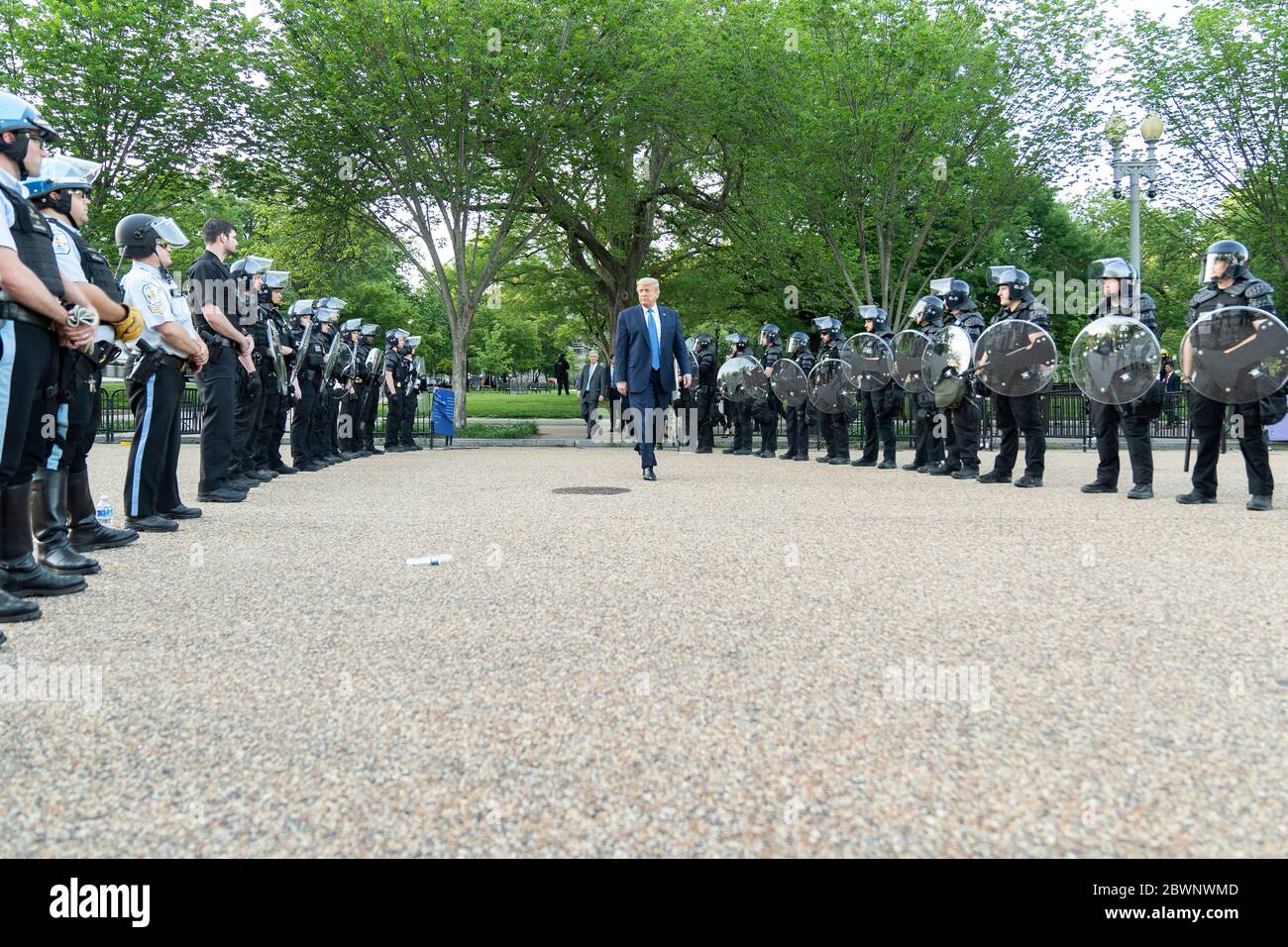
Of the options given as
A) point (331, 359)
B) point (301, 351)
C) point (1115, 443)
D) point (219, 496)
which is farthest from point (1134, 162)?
point (219, 496)

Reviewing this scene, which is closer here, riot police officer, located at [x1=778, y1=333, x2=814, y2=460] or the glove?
the glove

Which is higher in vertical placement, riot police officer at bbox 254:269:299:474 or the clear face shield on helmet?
the clear face shield on helmet

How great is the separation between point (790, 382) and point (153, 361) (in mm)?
10681

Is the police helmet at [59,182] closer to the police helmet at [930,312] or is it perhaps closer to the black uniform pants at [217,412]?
the black uniform pants at [217,412]

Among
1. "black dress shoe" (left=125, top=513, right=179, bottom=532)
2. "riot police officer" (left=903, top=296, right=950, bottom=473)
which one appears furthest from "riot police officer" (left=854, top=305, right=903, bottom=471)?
"black dress shoe" (left=125, top=513, right=179, bottom=532)

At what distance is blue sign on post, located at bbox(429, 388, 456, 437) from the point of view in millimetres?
21078

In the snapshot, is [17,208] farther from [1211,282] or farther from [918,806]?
[1211,282]

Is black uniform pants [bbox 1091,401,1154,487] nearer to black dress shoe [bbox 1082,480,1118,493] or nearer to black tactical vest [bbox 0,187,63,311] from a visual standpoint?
black dress shoe [bbox 1082,480,1118,493]

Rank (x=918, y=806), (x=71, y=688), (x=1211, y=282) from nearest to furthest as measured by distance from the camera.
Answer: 1. (x=918, y=806)
2. (x=71, y=688)
3. (x=1211, y=282)

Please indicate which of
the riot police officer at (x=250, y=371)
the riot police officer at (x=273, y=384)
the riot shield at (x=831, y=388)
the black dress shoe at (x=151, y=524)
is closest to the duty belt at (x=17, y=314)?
the black dress shoe at (x=151, y=524)
